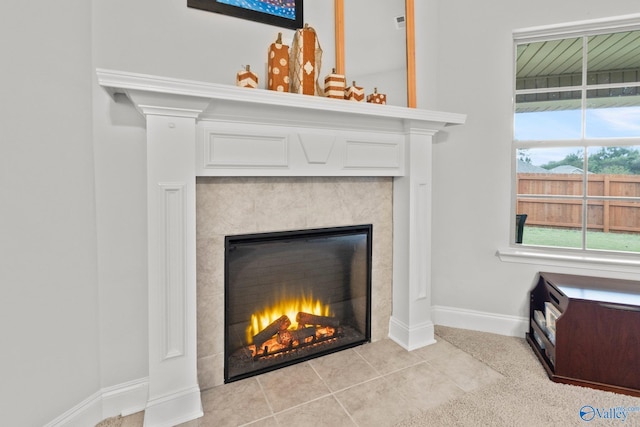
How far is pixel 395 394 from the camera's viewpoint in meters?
1.78

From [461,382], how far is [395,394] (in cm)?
42

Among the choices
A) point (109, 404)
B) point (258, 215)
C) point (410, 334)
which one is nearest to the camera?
point (109, 404)

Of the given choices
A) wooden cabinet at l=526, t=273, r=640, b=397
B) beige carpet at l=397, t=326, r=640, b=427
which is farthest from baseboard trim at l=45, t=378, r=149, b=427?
wooden cabinet at l=526, t=273, r=640, b=397

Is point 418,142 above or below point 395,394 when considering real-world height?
above

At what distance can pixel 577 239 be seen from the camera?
7.96ft

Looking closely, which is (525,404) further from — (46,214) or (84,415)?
(46,214)

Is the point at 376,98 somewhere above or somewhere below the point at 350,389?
above

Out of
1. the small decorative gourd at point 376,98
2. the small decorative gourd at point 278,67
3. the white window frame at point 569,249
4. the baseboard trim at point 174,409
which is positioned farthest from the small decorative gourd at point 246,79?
the white window frame at point 569,249

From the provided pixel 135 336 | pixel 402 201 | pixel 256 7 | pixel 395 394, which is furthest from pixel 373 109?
pixel 135 336

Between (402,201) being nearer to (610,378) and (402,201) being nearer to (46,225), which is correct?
(610,378)

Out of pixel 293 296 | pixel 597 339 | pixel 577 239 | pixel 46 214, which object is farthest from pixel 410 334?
pixel 46 214

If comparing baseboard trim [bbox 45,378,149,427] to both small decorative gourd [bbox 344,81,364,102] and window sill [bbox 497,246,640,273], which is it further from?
window sill [bbox 497,246,640,273]

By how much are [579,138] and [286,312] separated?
242 centimetres

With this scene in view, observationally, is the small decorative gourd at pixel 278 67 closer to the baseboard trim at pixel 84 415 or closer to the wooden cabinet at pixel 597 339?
the baseboard trim at pixel 84 415
